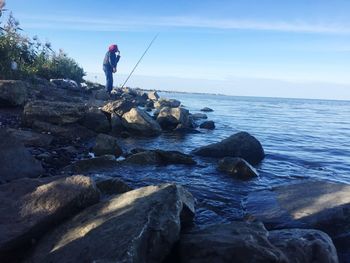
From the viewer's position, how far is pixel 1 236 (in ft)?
14.8

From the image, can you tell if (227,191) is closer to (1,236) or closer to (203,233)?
(203,233)

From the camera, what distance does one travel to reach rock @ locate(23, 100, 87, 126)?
13.3 m

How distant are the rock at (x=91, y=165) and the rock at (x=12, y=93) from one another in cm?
661

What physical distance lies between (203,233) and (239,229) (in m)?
0.46

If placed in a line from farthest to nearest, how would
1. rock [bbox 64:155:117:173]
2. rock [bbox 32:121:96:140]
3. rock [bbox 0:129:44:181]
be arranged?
rock [bbox 32:121:96:140] → rock [bbox 64:155:117:173] → rock [bbox 0:129:44:181]

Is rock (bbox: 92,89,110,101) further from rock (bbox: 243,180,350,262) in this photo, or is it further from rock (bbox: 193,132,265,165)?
rock (bbox: 243,180,350,262)

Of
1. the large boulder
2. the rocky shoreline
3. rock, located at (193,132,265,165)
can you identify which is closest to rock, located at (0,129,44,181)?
the rocky shoreline

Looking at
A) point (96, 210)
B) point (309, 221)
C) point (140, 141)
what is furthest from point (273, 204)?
point (140, 141)

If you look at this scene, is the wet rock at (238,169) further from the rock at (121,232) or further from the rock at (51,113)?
the rock at (51,113)

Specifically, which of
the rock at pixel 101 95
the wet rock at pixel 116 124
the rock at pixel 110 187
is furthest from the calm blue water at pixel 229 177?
the rock at pixel 101 95

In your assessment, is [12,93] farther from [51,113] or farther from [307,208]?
[307,208]

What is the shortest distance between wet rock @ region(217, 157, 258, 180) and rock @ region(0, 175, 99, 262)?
5.11 metres

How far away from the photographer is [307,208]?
22.4 feet

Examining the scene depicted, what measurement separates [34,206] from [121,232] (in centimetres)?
144
